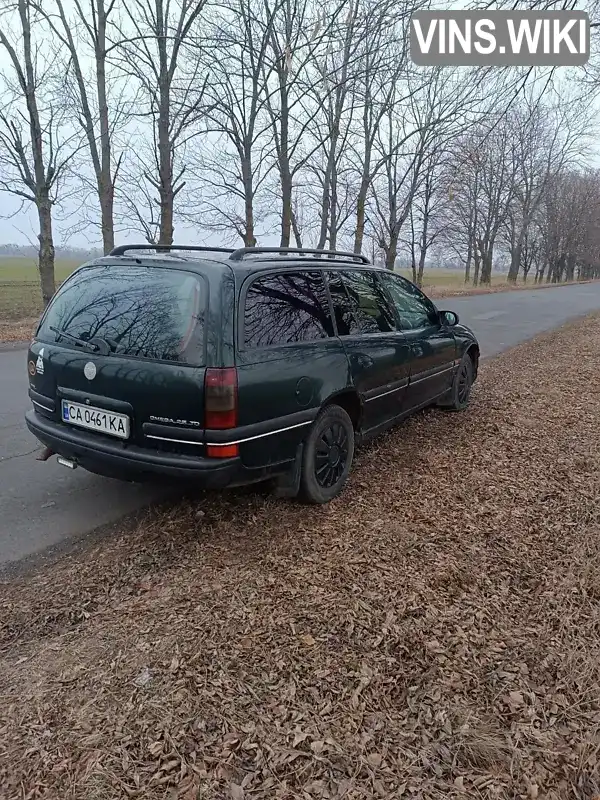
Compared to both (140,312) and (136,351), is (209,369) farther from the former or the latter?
(140,312)

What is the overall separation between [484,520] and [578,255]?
232 feet

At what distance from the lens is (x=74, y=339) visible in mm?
3537

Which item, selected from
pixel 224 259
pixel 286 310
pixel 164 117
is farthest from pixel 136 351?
pixel 164 117

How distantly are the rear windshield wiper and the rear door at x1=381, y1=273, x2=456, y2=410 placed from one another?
269 cm

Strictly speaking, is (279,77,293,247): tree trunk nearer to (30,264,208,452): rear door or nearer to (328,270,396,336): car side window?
(328,270,396,336): car side window

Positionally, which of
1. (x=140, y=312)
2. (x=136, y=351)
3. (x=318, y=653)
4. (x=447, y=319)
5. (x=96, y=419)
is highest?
(x=140, y=312)

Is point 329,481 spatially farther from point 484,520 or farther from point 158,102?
point 158,102

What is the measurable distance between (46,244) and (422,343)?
1389 cm

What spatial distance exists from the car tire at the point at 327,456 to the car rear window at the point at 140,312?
1.09 metres

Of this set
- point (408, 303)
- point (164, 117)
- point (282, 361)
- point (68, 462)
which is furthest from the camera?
point (164, 117)

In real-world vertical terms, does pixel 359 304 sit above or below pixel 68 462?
above

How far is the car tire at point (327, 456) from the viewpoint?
12.3 feet

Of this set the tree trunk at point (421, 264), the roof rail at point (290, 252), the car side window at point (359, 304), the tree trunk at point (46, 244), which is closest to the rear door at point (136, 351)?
the roof rail at point (290, 252)

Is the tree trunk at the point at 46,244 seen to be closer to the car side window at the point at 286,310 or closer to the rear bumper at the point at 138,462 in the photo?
the rear bumper at the point at 138,462
